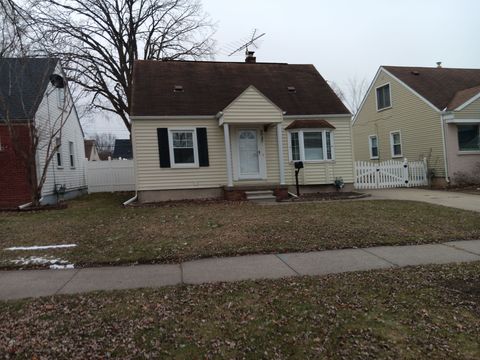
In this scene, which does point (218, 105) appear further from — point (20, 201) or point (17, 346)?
point (17, 346)

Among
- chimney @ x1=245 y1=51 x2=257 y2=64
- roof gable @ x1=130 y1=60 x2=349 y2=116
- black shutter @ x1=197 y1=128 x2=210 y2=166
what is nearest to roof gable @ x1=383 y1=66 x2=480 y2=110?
roof gable @ x1=130 y1=60 x2=349 y2=116

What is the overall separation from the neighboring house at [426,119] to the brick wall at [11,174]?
1819 cm

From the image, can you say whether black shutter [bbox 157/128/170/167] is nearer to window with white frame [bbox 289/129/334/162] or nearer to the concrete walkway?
window with white frame [bbox 289/129/334/162]

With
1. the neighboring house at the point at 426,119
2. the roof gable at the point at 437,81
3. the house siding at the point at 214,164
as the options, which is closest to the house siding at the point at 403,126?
the neighboring house at the point at 426,119

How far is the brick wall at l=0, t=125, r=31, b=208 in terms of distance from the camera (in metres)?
13.9

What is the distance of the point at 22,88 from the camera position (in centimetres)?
1479

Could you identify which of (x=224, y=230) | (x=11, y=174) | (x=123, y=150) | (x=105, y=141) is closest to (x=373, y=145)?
(x=224, y=230)

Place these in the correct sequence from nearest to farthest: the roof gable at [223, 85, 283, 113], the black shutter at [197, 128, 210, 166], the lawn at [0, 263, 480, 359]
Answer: the lawn at [0, 263, 480, 359], the roof gable at [223, 85, 283, 113], the black shutter at [197, 128, 210, 166]

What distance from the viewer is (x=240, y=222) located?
8.85 metres

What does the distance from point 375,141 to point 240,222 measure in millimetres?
17546

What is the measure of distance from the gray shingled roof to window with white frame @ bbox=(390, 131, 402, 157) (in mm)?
17841

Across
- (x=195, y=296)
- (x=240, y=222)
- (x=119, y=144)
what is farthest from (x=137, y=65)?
(x=119, y=144)

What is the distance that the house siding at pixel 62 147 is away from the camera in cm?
1519

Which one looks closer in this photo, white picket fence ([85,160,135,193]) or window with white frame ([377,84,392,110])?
white picket fence ([85,160,135,193])
